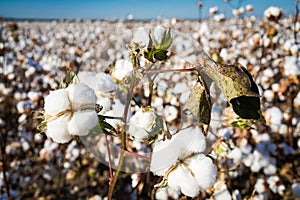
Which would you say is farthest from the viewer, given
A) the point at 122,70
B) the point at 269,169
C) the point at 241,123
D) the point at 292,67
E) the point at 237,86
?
the point at 292,67

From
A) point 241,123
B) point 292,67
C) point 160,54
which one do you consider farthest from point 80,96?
point 292,67

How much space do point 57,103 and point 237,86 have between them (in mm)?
210

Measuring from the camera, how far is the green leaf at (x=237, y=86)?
0.43 metres

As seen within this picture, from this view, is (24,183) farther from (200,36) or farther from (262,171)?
(200,36)

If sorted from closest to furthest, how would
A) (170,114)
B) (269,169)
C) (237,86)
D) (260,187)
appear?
(237,86) < (170,114) < (260,187) < (269,169)

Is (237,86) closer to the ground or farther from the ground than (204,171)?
farther from the ground

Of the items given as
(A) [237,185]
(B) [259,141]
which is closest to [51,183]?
(A) [237,185]

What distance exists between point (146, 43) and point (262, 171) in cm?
179

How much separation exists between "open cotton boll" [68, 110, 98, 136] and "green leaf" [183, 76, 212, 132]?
12 centimetres

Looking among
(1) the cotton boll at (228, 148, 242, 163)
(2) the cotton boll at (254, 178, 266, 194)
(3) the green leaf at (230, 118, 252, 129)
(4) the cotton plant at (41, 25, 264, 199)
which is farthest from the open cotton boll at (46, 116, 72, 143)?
(2) the cotton boll at (254, 178, 266, 194)

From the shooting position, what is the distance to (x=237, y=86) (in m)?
0.43

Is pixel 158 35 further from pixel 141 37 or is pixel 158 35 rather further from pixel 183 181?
pixel 183 181

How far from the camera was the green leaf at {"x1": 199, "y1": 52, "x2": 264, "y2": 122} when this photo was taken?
43cm

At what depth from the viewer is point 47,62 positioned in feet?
14.0
